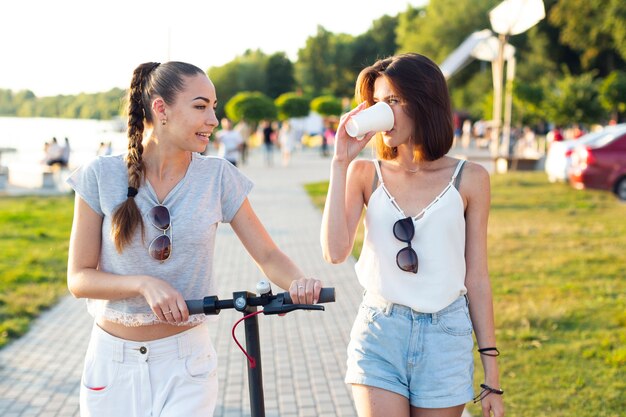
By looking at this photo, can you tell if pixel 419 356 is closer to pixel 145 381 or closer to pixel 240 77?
pixel 145 381

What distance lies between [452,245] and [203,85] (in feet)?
3.16

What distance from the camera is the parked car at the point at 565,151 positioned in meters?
17.0

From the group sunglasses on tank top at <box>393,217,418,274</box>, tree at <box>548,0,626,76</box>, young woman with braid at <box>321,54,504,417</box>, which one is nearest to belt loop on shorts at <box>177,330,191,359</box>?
young woman with braid at <box>321,54,504,417</box>

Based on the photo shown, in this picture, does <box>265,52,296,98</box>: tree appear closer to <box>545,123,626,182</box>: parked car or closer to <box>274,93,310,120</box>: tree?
<box>274,93,310,120</box>: tree

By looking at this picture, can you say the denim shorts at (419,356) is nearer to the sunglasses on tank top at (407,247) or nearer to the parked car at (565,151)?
the sunglasses on tank top at (407,247)

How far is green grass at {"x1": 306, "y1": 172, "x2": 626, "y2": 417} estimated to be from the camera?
5.25 metres

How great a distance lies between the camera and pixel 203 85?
262 cm

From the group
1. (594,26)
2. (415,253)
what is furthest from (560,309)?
(594,26)

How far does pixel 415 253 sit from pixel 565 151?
1626cm

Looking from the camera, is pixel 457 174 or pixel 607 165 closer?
pixel 457 174

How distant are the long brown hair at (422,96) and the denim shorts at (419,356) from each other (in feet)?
1.79

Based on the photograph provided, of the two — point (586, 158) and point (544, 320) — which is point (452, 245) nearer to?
point (544, 320)

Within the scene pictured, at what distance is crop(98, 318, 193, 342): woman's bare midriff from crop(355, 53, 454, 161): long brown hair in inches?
39.9

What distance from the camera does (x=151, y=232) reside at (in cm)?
259
